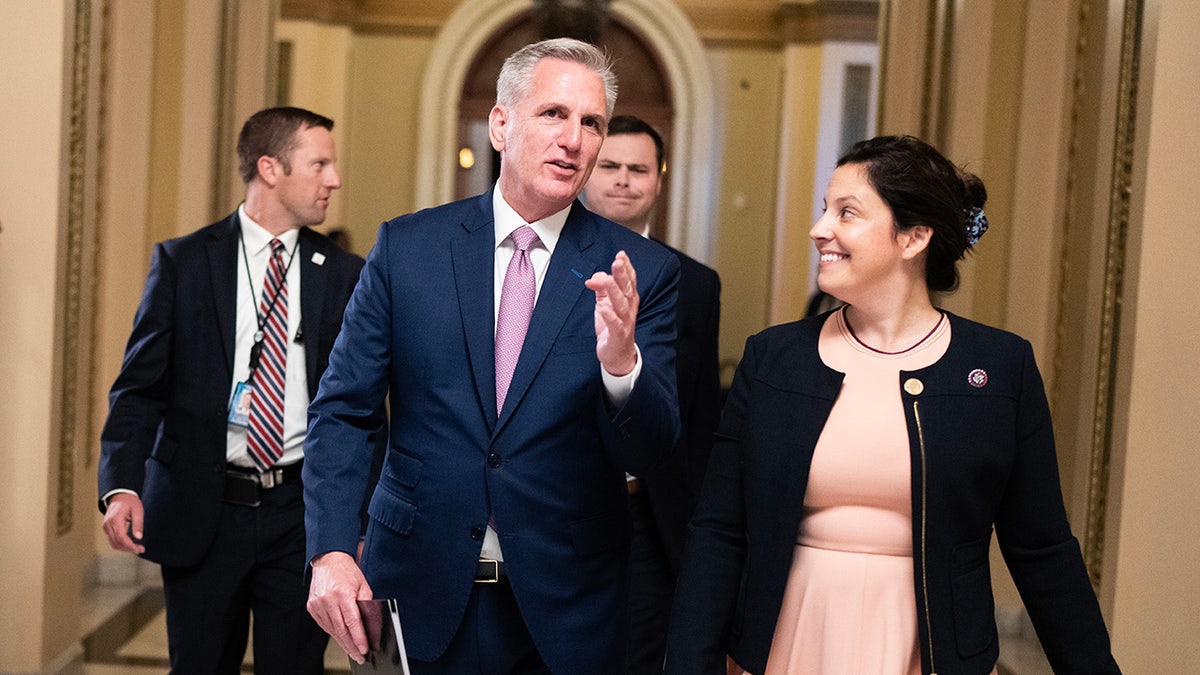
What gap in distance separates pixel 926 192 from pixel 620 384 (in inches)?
26.2

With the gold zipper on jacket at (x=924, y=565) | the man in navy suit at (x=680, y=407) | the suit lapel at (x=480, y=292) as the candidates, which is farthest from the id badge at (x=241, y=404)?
the gold zipper on jacket at (x=924, y=565)

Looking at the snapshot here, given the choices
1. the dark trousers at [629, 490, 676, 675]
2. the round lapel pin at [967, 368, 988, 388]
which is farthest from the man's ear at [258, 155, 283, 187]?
the round lapel pin at [967, 368, 988, 388]

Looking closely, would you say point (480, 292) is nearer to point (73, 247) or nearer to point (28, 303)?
point (28, 303)

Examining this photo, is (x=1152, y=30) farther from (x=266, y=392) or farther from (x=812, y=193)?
(x=812, y=193)

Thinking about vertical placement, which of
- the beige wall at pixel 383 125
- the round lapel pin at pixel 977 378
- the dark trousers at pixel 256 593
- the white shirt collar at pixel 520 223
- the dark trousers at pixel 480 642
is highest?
the beige wall at pixel 383 125

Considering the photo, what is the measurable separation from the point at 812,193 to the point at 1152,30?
890 centimetres

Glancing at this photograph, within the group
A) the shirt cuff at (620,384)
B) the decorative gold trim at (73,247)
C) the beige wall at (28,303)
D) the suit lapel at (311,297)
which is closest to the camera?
the shirt cuff at (620,384)

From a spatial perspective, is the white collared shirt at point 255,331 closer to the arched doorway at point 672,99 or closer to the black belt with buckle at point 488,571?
the black belt with buckle at point 488,571

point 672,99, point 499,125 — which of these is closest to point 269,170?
point 499,125

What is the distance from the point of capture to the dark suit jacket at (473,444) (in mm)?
2492

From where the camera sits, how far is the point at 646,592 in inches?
149

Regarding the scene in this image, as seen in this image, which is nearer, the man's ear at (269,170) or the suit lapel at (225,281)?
the suit lapel at (225,281)

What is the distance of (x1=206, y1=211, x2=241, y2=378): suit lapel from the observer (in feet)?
12.2

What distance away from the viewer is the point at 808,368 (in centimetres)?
248
